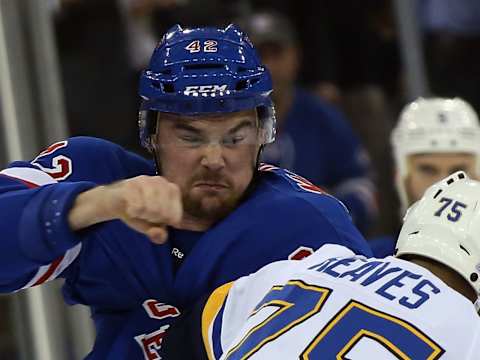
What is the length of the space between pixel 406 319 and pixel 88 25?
2.56 m

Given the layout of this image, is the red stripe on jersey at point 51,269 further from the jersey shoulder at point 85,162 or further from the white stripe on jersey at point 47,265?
the jersey shoulder at point 85,162

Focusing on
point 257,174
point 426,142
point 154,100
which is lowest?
point 426,142

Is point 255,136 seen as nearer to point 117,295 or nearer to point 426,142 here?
point 117,295

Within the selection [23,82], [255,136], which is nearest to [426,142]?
[23,82]

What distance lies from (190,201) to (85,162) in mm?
199

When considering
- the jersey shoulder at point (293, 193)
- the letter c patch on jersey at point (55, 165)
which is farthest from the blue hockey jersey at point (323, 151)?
the letter c patch on jersey at point (55, 165)

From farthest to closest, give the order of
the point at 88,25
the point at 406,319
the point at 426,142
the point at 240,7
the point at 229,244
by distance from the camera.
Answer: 1. the point at 240,7
2. the point at 88,25
3. the point at 426,142
4. the point at 229,244
5. the point at 406,319

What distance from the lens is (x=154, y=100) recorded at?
2.20m

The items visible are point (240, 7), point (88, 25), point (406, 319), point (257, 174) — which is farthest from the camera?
point (240, 7)

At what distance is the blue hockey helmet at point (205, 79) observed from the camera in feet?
7.08

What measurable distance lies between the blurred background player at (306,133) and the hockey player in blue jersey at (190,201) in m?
1.81

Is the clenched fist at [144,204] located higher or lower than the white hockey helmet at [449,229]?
higher

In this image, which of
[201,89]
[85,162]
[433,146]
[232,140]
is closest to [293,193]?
[232,140]

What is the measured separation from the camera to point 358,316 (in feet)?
5.51
